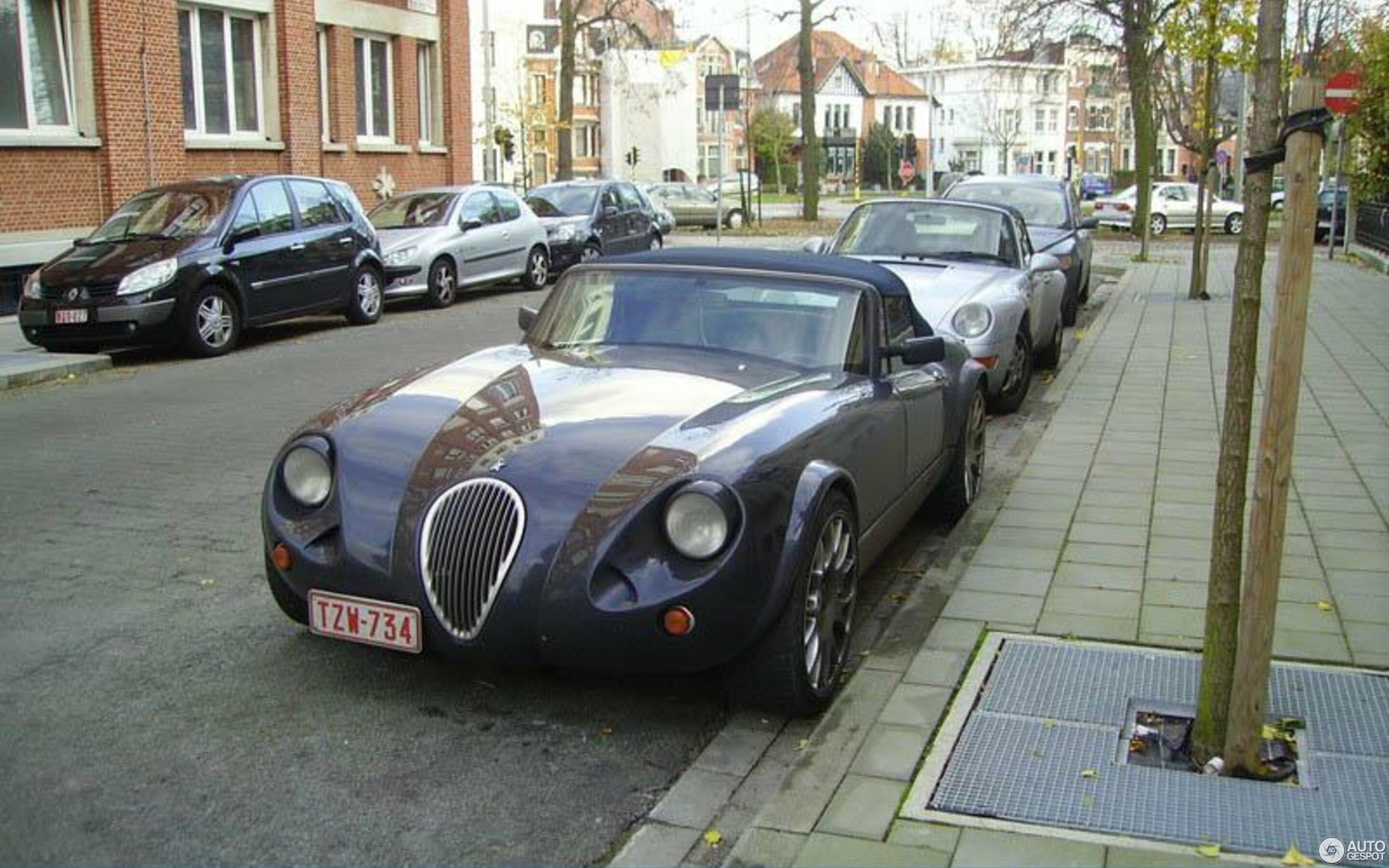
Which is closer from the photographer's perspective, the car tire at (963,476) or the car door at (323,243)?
the car tire at (963,476)

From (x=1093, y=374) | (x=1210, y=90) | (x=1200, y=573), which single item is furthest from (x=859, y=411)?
(x=1210, y=90)

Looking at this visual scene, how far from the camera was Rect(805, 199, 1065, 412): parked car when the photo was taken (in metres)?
9.34

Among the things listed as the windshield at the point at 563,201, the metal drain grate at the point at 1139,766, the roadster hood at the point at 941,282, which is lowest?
the metal drain grate at the point at 1139,766

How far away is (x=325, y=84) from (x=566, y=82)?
1419cm

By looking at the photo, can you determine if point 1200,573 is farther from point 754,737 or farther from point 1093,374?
point 1093,374

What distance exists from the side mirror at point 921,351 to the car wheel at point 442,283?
13.1m

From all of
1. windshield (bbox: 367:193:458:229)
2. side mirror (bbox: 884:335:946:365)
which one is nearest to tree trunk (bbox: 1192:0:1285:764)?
side mirror (bbox: 884:335:946:365)

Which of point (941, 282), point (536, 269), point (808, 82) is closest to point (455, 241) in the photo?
point (536, 269)

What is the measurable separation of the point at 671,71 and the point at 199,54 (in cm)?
5902

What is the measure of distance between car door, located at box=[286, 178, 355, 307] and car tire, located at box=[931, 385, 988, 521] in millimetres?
9754

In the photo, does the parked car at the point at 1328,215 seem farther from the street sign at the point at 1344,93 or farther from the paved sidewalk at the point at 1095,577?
the paved sidewalk at the point at 1095,577

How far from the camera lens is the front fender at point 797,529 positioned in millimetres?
4090

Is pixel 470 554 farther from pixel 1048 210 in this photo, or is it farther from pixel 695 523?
pixel 1048 210
